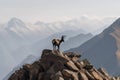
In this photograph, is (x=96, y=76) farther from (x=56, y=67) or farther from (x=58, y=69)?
(x=56, y=67)

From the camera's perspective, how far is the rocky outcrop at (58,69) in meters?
99.0

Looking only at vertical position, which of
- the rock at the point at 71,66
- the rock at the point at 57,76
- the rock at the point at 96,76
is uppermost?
the rock at the point at 71,66

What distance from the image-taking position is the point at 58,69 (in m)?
102

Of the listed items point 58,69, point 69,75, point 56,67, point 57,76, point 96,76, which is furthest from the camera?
point 96,76

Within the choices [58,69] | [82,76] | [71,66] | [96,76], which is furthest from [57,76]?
[96,76]

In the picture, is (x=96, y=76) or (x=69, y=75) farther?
(x=96, y=76)

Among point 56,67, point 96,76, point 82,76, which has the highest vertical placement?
point 56,67

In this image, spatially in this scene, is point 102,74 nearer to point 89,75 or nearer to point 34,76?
point 89,75

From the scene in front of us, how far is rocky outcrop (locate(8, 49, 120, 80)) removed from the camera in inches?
3899

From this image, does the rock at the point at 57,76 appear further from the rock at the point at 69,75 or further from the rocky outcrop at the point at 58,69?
the rock at the point at 69,75

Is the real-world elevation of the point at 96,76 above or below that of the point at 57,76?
above

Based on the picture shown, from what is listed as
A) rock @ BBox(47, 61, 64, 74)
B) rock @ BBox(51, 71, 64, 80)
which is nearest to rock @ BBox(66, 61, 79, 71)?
rock @ BBox(47, 61, 64, 74)

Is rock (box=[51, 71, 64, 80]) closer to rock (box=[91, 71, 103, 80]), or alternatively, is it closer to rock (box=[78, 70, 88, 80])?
rock (box=[78, 70, 88, 80])

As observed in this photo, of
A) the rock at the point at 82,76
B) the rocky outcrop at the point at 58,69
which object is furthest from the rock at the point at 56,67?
the rock at the point at 82,76
